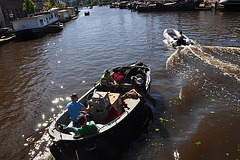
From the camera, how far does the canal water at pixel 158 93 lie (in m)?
8.01

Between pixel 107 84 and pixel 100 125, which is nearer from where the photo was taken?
pixel 100 125

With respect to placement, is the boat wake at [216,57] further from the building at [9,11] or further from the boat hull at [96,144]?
the building at [9,11]

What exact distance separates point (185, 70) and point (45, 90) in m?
11.2

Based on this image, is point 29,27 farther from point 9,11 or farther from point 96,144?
point 96,144

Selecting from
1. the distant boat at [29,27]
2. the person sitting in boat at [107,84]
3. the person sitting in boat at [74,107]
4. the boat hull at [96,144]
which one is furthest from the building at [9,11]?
the boat hull at [96,144]

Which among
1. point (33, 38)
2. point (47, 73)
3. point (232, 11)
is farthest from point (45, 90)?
point (232, 11)

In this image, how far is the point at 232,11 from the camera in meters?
43.4

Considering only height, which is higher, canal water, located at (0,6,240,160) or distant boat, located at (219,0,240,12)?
distant boat, located at (219,0,240,12)

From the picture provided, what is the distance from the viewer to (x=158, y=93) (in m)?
12.1

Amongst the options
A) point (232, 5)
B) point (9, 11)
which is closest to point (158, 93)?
point (232, 5)

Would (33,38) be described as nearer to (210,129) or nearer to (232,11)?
(210,129)

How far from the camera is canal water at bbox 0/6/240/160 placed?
8.01 meters

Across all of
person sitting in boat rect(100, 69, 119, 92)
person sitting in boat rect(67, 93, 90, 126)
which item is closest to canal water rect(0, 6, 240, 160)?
person sitting in boat rect(67, 93, 90, 126)

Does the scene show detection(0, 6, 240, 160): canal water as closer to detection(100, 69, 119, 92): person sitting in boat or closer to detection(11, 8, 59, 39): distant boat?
detection(100, 69, 119, 92): person sitting in boat
